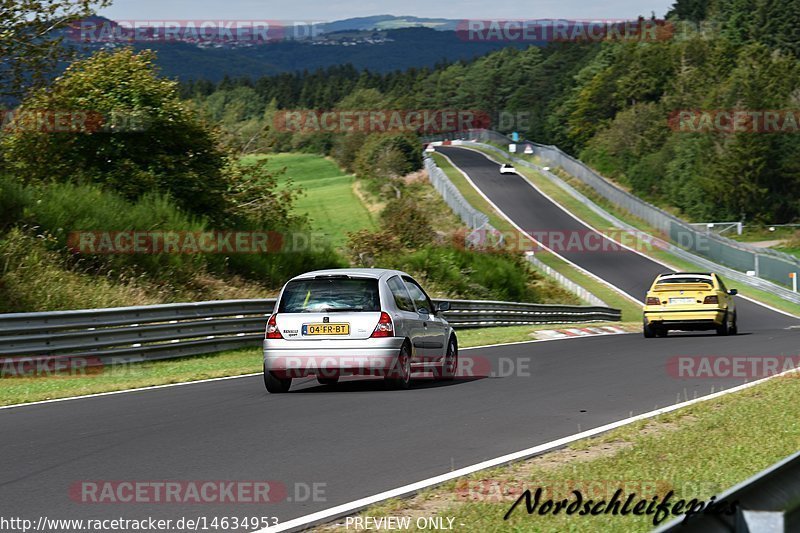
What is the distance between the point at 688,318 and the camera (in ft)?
78.9

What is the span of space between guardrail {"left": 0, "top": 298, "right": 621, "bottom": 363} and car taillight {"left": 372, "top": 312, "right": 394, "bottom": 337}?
6493mm

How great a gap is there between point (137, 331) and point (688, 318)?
11.9m

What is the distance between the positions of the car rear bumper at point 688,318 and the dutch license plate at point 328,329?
12.7 meters

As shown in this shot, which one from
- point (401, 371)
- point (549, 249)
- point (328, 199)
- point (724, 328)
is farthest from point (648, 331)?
point (328, 199)

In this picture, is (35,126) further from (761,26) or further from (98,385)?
(761,26)

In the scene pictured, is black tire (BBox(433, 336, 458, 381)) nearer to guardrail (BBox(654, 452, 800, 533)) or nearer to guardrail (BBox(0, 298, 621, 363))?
guardrail (BBox(0, 298, 621, 363))

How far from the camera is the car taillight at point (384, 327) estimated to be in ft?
43.4

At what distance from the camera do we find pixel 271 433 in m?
10.1

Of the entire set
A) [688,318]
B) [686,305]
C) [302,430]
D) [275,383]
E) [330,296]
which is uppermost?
[330,296]

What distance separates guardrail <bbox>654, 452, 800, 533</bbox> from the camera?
408 centimetres

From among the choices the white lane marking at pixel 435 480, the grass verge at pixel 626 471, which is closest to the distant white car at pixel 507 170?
the white lane marking at pixel 435 480

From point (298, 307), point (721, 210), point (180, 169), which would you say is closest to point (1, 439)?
point (298, 307)

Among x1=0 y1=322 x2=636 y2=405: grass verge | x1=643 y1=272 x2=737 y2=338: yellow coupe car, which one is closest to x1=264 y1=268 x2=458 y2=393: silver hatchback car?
x1=0 y1=322 x2=636 y2=405: grass verge

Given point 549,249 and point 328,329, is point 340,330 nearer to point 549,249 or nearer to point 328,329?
point 328,329
